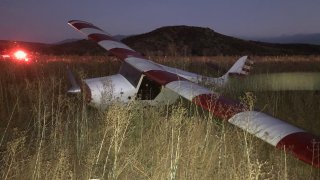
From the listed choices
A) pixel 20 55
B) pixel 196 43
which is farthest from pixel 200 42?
pixel 20 55

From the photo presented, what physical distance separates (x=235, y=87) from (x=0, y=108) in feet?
16.5

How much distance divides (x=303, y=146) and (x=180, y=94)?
200 cm

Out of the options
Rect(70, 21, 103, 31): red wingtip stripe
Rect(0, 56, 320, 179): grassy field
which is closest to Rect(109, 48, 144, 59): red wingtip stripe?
Rect(0, 56, 320, 179): grassy field

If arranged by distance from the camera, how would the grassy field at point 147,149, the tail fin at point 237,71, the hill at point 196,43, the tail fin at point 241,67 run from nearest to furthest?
the grassy field at point 147,149, the tail fin at point 237,71, the tail fin at point 241,67, the hill at point 196,43

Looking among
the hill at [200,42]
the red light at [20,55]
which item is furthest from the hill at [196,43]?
the red light at [20,55]

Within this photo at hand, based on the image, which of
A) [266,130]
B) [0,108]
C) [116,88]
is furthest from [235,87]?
[266,130]

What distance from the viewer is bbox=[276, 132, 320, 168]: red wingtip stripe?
3436 millimetres

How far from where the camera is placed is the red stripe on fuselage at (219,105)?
4613mm

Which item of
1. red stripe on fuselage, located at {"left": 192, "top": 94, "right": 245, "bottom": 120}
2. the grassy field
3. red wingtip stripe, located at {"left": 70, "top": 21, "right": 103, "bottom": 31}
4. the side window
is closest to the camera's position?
the grassy field

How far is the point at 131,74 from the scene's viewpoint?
8.15m

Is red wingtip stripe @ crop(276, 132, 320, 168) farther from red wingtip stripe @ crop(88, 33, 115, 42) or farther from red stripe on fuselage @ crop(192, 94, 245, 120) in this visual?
red wingtip stripe @ crop(88, 33, 115, 42)

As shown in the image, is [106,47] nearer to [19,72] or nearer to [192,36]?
[19,72]

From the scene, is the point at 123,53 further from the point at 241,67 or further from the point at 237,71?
the point at 241,67

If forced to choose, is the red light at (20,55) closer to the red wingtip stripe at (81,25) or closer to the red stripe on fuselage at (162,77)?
the red wingtip stripe at (81,25)
